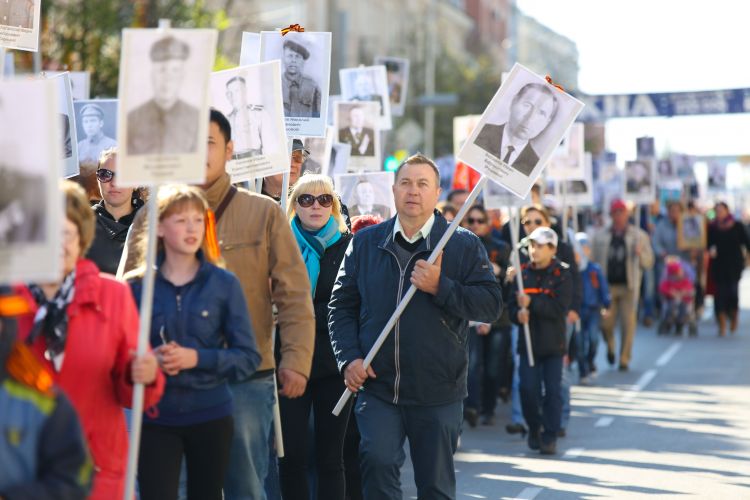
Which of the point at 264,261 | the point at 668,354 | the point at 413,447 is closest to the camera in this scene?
the point at 264,261

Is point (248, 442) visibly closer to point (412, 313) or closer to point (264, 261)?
point (264, 261)

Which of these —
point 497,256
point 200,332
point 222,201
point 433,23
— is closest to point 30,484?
point 200,332

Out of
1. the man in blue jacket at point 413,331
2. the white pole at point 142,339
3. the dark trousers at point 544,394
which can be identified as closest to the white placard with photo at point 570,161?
the dark trousers at point 544,394

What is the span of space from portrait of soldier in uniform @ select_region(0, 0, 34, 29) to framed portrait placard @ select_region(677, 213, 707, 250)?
1830 centimetres

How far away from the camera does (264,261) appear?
6223 mm

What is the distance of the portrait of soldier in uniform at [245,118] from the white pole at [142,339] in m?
2.53

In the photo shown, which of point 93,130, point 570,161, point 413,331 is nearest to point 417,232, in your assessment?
point 413,331

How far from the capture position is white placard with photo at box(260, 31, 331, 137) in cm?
950

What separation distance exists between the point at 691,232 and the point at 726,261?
856 mm

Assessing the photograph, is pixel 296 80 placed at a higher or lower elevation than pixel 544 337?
higher

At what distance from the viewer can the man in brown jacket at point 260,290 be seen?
5988 mm

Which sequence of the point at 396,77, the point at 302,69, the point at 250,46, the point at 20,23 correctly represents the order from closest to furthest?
the point at 20,23
the point at 302,69
the point at 250,46
the point at 396,77

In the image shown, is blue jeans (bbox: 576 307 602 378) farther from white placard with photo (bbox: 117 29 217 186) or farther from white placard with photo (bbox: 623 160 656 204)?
white placard with photo (bbox: 117 29 217 186)

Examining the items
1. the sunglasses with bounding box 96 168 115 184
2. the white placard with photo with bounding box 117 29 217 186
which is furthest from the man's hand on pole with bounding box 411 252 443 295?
the sunglasses with bounding box 96 168 115 184
